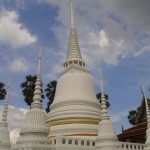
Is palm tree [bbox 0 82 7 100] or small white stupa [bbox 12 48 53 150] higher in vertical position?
palm tree [bbox 0 82 7 100]

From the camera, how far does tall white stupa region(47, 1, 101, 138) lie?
23062 mm

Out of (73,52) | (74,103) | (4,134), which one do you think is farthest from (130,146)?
(73,52)

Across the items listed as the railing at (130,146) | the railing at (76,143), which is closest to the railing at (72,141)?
the railing at (76,143)

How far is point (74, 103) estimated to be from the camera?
25438 mm

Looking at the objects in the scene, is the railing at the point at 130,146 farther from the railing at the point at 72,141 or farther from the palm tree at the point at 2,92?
the palm tree at the point at 2,92

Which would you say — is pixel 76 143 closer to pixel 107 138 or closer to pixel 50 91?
pixel 107 138

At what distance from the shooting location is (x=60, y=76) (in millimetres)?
30016

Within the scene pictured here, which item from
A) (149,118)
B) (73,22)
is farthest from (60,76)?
(149,118)

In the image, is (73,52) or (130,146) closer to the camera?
(130,146)

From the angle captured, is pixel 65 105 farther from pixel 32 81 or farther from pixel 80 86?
pixel 32 81

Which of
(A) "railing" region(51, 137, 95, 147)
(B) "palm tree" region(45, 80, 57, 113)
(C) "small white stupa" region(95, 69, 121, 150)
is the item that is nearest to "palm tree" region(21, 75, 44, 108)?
(B) "palm tree" region(45, 80, 57, 113)

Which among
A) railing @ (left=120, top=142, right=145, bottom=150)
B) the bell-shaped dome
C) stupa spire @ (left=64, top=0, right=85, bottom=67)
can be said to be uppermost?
stupa spire @ (left=64, top=0, right=85, bottom=67)

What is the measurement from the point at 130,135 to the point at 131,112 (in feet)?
72.2

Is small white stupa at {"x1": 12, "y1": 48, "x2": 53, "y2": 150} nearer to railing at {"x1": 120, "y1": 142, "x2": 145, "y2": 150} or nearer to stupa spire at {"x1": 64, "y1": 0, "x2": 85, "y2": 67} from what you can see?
railing at {"x1": 120, "y1": 142, "x2": 145, "y2": 150}
